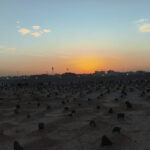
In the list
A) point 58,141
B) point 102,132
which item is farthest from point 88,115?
point 58,141

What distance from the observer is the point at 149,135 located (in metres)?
11.9

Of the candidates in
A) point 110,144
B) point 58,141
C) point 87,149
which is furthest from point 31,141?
point 110,144

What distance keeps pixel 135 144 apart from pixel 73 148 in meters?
3.13

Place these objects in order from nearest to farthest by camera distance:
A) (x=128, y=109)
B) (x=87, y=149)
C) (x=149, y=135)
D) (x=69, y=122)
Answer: (x=87, y=149) < (x=149, y=135) < (x=69, y=122) < (x=128, y=109)

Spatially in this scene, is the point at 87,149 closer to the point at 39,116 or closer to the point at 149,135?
the point at 149,135

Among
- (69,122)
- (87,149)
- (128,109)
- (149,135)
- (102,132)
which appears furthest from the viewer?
(128,109)

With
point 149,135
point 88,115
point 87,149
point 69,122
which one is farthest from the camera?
point 88,115

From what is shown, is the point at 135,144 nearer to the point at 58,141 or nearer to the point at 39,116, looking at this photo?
the point at 58,141

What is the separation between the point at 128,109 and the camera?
21.0m

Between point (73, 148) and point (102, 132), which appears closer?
point (73, 148)

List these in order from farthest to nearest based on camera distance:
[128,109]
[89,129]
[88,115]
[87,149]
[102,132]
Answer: [128,109], [88,115], [89,129], [102,132], [87,149]

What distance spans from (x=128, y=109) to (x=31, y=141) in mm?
11835

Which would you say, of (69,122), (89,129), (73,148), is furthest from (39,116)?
(73,148)

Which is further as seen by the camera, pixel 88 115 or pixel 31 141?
pixel 88 115
